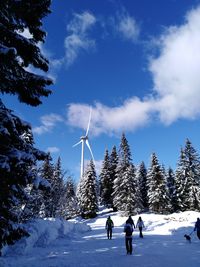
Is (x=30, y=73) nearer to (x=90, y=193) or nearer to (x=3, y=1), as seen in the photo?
(x=3, y=1)

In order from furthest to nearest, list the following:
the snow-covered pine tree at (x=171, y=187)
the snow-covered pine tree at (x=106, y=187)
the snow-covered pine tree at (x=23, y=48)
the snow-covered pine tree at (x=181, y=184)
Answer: the snow-covered pine tree at (x=106, y=187) → the snow-covered pine tree at (x=171, y=187) → the snow-covered pine tree at (x=181, y=184) → the snow-covered pine tree at (x=23, y=48)

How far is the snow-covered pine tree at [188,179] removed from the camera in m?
52.2

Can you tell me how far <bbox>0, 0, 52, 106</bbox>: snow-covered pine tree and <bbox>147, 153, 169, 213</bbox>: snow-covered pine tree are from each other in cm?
4819

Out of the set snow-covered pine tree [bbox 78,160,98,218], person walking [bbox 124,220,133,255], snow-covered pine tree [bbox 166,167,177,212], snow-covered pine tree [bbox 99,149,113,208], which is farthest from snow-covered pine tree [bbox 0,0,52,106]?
snow-covered pine tree [bbox 99,149,113,208]

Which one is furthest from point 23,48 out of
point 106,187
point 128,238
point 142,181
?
point 142,181

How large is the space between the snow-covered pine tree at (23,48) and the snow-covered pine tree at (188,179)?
48.7 meters

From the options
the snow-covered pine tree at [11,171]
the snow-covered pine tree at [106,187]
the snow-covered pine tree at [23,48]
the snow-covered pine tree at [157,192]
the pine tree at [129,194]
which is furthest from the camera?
the snow-covered pine tree at [106,187]

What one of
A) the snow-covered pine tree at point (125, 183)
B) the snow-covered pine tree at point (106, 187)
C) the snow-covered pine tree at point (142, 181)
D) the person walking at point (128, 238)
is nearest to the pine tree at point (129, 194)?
the snow-covered pine tree at point (125, 183)

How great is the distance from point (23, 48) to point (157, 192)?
49118 mm

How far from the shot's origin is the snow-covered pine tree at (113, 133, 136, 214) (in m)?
51.6

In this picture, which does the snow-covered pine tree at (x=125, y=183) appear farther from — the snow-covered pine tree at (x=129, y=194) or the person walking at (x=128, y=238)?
the person walking at (x=128, y=238)

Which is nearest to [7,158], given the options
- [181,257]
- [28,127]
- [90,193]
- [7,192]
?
[7,192]

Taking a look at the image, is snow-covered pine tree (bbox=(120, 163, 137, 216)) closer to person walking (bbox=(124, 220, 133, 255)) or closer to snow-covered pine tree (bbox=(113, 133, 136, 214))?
snow-covered pine tree (bbox=(113, 133, 136, 214))

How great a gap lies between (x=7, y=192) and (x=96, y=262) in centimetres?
637
